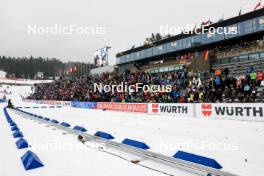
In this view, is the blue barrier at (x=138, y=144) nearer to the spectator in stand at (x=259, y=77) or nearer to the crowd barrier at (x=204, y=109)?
the crowd barrier at (x=204, y=109)

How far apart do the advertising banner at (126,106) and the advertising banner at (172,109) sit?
83cm

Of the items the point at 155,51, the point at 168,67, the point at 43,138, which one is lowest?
the point at 43,138

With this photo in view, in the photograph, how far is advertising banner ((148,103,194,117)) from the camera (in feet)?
50.9

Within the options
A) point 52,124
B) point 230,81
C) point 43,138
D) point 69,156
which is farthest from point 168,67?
point 69,156

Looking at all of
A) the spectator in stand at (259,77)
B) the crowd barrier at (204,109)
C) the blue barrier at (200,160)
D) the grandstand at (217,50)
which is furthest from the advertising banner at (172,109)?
the blue barrier at (200,160)

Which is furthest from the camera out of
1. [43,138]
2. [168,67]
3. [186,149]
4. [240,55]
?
[168,67]

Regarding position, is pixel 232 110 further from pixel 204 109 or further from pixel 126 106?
pixel 126 106

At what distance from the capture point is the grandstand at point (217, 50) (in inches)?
876

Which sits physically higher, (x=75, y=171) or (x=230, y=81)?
(x=230, y=81)

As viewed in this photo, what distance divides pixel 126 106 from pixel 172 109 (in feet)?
20.8

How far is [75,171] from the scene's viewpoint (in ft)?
14.9

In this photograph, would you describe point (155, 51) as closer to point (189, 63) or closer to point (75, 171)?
point (189, 63)

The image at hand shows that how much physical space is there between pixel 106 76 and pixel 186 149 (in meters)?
30.6

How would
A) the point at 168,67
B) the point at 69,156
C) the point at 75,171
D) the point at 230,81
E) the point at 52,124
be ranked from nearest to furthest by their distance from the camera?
the point at 75,171, the point at 69,156, the point at 52,124, the point at 230,81, the point at 168,67
